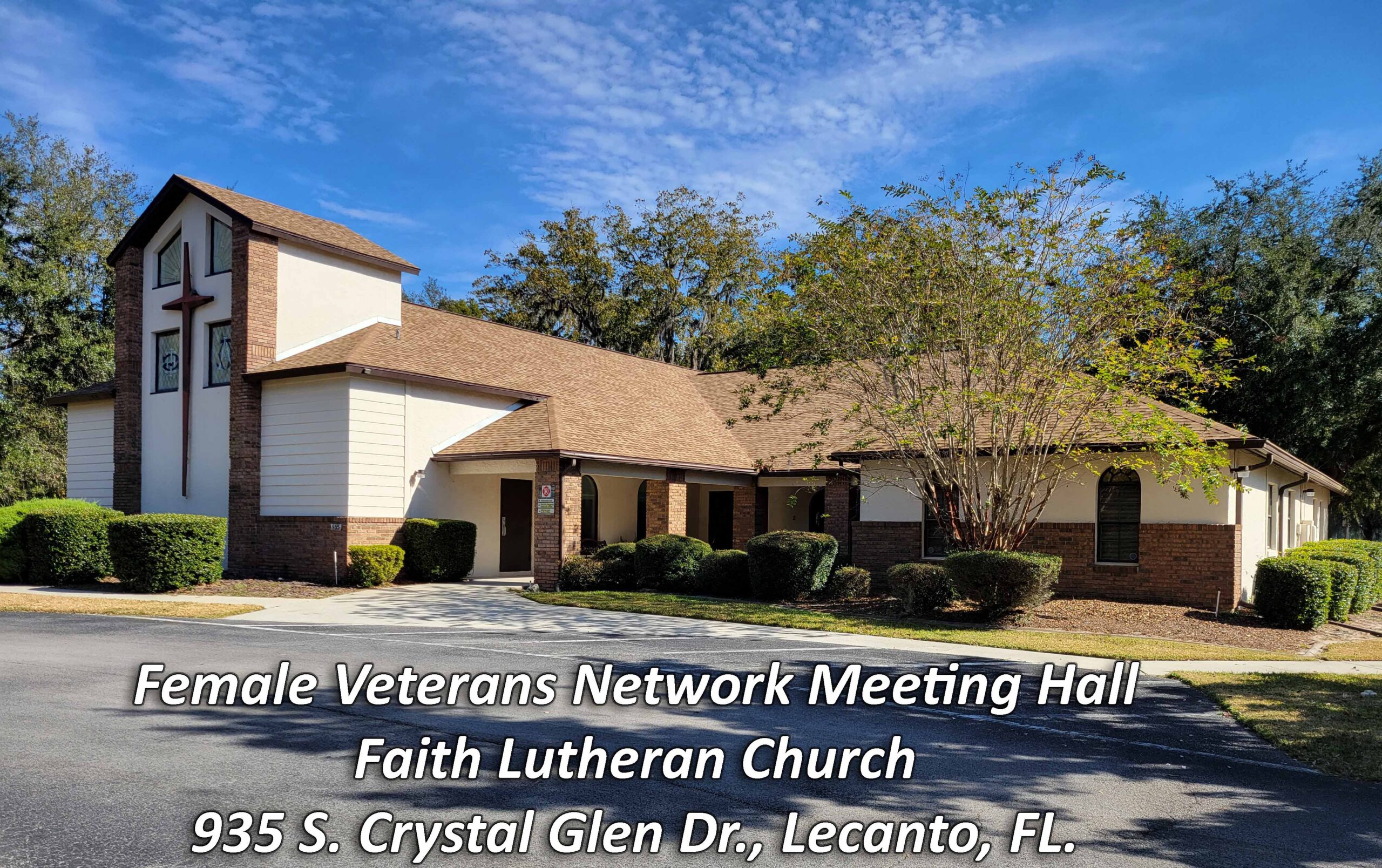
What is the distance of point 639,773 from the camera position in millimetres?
6672

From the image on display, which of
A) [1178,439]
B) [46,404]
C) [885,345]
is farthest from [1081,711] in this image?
[46,404]

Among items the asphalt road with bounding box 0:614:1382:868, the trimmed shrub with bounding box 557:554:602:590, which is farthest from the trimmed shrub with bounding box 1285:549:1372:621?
the trimmed shrub with bounding box 557:554:602:590

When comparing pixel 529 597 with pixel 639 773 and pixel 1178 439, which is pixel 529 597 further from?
pixel 639 773

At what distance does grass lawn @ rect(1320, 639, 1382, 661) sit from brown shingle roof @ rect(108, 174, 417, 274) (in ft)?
70.9

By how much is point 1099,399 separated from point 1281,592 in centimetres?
432

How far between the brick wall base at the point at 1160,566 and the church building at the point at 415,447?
0.04m

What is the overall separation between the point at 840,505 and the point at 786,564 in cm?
599

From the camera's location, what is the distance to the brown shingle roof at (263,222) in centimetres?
2341

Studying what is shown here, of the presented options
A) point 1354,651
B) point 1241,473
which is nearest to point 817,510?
point 1241,473

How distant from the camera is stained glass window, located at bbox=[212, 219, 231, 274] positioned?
2430 cm

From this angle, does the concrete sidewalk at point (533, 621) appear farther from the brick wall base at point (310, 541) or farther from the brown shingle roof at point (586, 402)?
the brown shingle roof at point (586, 402)

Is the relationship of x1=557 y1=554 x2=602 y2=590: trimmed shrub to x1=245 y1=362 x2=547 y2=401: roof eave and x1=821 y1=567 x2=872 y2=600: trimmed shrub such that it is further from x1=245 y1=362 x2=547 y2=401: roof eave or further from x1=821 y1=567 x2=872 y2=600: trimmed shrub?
x1=245 y1=362 x2=547 y2=401: roof eave

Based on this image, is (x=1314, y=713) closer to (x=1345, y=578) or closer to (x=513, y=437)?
(x=1345, y=578)

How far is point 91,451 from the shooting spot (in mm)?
27500
